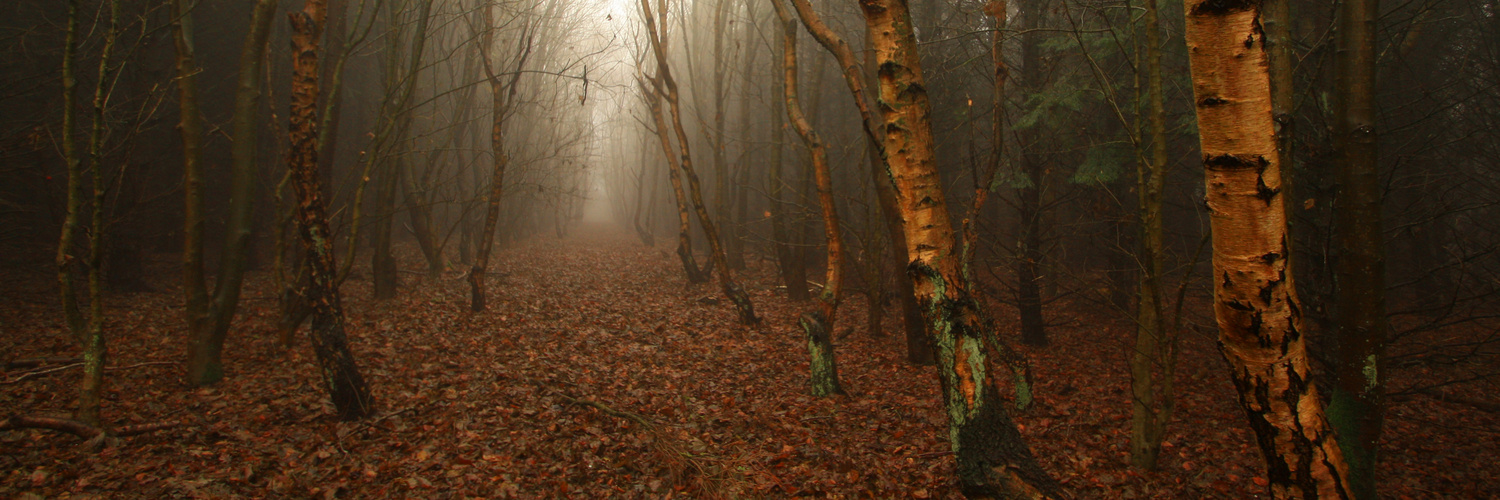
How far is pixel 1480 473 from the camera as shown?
4.85 m

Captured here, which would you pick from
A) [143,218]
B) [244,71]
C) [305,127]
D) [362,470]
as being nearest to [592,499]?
[362,470]

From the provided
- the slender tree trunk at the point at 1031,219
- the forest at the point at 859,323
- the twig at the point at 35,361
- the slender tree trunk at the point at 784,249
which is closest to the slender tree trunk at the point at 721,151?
the slender tree trunk at the point at 784,249

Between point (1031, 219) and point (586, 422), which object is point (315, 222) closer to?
point (586, 422)

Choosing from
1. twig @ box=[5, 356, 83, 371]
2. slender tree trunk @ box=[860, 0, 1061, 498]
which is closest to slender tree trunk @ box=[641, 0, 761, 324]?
slender tree trunk @ box=[860, 0, 1061, 498]

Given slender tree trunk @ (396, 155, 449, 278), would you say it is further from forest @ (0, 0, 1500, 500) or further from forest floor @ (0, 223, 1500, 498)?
forest floor @ (0, 223, 1500, 498)

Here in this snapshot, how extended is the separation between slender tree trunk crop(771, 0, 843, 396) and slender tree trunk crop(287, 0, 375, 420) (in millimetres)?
4104

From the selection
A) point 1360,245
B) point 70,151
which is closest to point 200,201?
point 70,151

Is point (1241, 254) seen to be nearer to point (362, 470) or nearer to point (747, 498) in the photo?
point (747, 498)

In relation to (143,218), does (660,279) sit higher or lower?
lower

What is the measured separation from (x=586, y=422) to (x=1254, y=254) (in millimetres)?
5051

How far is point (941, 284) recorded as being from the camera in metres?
3.79

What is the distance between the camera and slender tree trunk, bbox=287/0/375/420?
5.21 m

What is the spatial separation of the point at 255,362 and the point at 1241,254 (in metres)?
8.03

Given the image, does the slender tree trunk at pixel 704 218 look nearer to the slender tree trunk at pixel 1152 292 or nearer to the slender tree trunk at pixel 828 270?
the slender tree trunk at pixel 828 270
